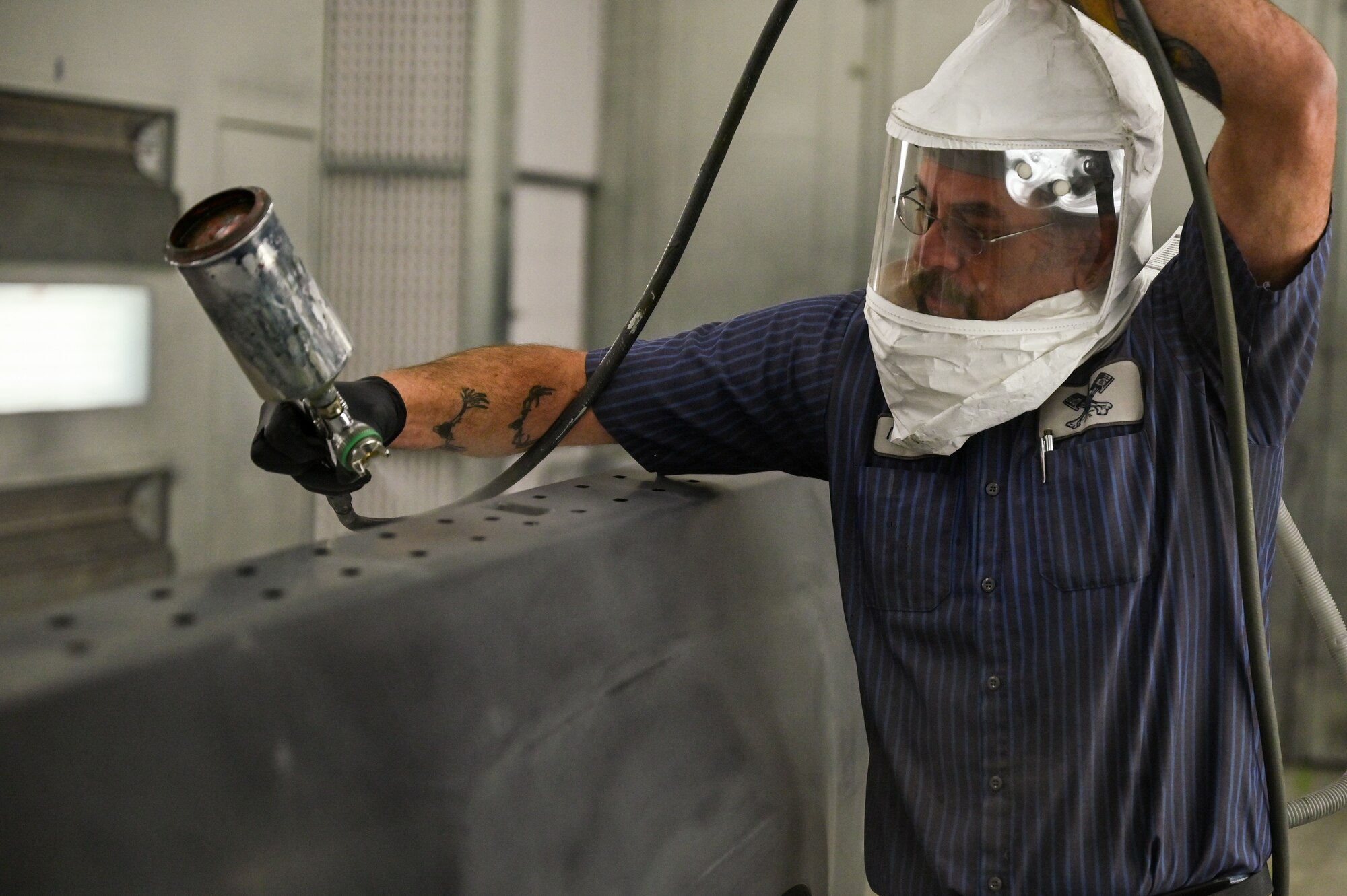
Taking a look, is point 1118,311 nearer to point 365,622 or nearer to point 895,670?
point 895,670

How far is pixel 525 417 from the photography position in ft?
4.41

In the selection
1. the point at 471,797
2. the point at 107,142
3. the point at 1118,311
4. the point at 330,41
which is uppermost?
the point at 330,41

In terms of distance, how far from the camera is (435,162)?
9.16 ft

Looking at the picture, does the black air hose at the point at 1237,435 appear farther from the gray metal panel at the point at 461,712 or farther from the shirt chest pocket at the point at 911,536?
the gray metal panel at the point at 461,712

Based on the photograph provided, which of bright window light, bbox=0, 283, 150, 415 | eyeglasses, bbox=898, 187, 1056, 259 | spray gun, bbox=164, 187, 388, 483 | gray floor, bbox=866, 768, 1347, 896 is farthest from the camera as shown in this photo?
gray floor, bbox=866, 768, 1347, 896

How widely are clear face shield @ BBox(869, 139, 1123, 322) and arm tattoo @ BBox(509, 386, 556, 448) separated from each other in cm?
41

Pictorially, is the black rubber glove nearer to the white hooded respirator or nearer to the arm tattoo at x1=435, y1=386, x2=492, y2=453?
the arm tattoo at x1=435, y1=386, x2=492, y2=453

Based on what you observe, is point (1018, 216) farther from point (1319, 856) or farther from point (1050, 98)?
point (1319, 856)

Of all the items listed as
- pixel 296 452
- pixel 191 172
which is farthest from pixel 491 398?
pixel 191 172

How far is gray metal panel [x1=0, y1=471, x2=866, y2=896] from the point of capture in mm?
640

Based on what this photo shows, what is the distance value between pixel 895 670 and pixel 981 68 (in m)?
0.59

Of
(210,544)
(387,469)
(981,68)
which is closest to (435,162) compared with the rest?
(387,469)

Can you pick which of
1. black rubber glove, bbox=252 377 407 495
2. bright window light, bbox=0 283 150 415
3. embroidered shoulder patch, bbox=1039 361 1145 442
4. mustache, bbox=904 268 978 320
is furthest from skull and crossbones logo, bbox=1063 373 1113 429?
bright window light, bbox=0 283 150 415

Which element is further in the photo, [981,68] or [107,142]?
[107,142]
